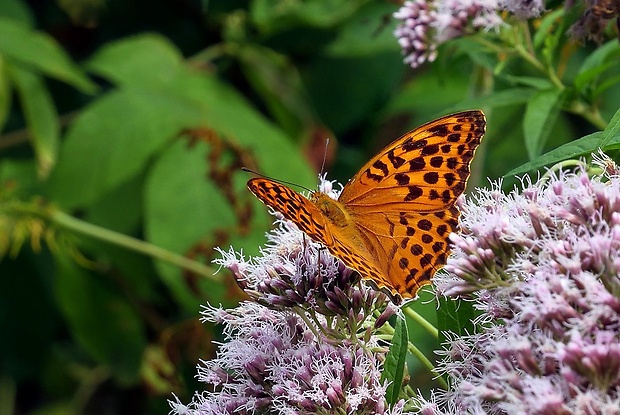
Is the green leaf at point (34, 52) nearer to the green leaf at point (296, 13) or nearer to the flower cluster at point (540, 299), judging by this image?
the green leaf at point (296, 13)

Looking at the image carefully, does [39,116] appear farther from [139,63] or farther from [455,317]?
[455,317]

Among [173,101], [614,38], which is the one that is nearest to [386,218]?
[614,38]

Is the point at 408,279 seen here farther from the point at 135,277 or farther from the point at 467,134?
the point at 135,277

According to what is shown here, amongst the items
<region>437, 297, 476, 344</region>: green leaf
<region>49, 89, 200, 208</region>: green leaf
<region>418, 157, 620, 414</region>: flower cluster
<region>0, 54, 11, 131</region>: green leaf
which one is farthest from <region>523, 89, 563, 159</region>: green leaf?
<region>0, 54, 11, 131</region>: green leaf

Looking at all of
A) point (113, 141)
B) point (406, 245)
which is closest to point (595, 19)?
point (406, 245)

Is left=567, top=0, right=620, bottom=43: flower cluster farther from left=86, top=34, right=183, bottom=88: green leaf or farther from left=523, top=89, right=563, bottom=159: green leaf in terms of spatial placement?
left=86, top=34, right=183, bottom=88: green leaf

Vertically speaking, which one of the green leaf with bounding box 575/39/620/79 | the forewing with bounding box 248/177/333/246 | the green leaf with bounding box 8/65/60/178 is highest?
the forewing with bounding box 248/177/333/246
